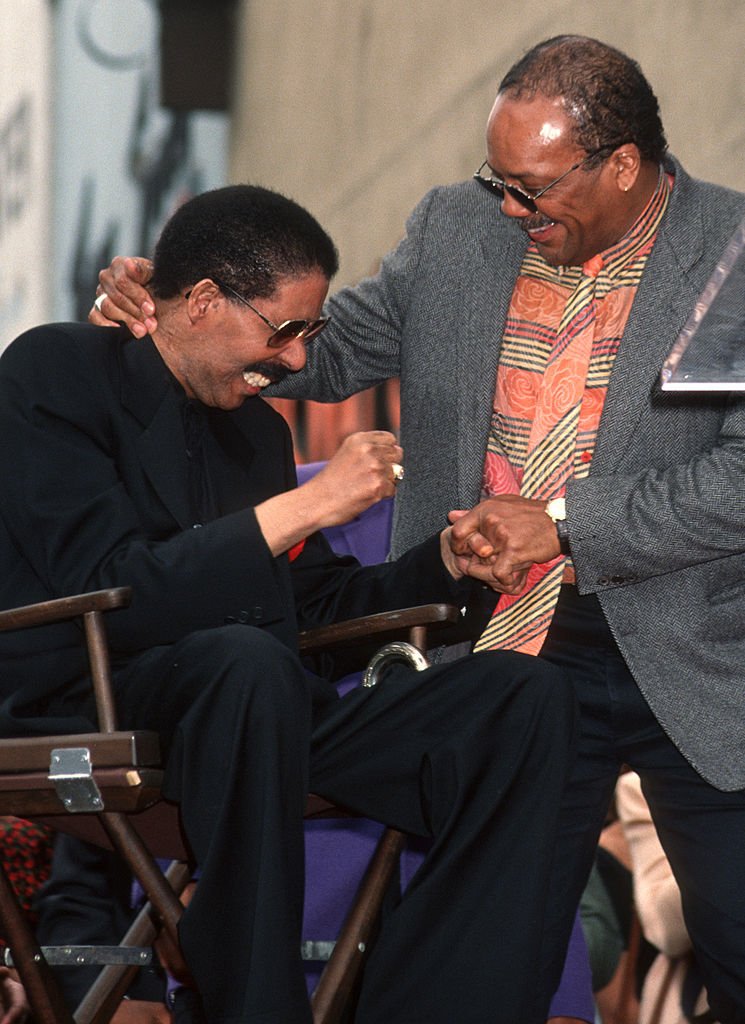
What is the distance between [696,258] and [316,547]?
907mm

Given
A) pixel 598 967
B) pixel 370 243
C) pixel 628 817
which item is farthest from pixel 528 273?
pixel 370 243

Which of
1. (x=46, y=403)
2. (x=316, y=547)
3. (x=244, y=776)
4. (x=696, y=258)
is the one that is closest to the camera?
(x=244, y=776)

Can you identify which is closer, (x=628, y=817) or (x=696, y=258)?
(x=696, y=258)

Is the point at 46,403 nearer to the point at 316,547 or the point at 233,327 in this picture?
the point at 233,327

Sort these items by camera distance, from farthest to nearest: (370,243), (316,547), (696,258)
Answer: (370,243) → (316,547) → (696,258)

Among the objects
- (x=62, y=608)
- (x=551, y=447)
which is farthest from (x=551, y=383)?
(x=62, y=608)

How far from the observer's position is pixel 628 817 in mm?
3676

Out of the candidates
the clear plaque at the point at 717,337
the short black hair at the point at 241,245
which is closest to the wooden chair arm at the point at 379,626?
the short black hair at the point at 241,245

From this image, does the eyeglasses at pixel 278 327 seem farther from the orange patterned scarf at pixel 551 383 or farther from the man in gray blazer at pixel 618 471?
the orange patterned scarf at pixel 551 383

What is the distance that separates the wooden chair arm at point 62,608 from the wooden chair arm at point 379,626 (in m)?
0.56

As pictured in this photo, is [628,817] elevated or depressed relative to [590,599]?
depressed

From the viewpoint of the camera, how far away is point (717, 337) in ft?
5.45

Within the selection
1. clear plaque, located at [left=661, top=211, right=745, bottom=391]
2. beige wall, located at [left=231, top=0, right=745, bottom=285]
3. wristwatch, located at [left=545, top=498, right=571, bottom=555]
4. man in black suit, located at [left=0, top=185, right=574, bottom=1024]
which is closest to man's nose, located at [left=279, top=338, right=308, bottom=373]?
man in black suit, located at [left=0, top=185, right=574, bottom=1024]

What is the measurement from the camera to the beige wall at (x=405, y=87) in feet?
14.9
